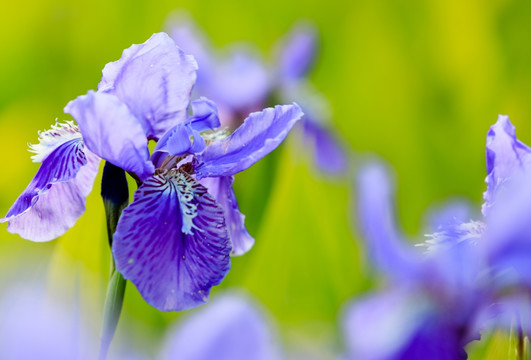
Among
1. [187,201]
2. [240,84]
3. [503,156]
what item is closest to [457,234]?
[503,156]

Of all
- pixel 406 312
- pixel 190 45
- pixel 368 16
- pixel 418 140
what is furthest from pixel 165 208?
pixel 368 16

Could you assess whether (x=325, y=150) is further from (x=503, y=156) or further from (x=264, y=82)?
(x=503, y=156)

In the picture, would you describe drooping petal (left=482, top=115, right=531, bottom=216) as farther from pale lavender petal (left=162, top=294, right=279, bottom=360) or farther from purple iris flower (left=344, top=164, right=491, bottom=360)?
pale lavender petal (left=162, top=294, right=279, bottom=360)

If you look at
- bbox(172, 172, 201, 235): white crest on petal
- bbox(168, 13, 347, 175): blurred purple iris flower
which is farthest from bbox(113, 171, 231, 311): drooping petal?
bbox(168, 13, 347, 175): blurred purple iris flower

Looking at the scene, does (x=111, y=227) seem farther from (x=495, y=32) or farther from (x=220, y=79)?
(x=495, y=32)

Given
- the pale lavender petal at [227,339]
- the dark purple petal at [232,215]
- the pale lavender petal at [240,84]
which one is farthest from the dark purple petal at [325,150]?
the pale lavender petal at [227,339]

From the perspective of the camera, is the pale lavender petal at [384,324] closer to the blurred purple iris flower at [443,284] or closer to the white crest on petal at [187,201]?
the blurred purple iris flower at [443,284]
